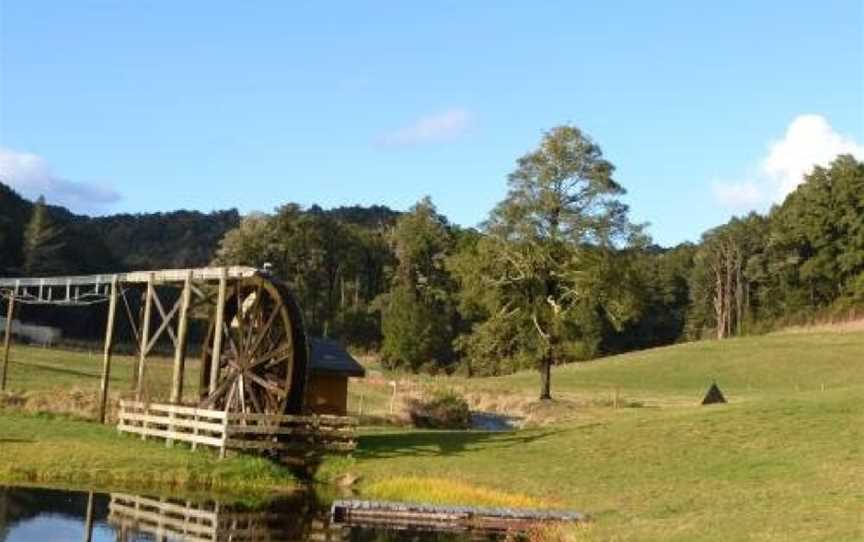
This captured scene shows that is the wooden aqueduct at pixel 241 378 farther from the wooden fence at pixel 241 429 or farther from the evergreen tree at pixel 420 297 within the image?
the evergreen tree at pixel 420 297

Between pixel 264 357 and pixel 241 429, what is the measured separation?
4.60 m

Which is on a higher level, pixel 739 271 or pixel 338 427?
pixel 739 271

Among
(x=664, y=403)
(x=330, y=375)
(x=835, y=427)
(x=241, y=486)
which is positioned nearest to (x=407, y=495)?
(x=241, y=486)

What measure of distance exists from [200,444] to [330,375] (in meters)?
6.68

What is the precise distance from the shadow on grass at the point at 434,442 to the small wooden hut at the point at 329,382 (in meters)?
1.71

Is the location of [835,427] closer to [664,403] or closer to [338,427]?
[338,427]

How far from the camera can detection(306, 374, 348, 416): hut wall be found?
37.9 meters

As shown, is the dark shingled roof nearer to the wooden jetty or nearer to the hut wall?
the hut wall

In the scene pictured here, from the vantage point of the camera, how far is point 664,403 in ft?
185

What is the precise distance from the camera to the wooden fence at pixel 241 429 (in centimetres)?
3086

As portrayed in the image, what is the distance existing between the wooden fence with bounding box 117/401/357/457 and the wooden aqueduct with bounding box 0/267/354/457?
3 centimetres

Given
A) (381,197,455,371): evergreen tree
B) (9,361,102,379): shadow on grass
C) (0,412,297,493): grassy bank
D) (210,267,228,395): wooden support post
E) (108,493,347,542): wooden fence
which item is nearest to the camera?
(108,493,347,542): wooden fence

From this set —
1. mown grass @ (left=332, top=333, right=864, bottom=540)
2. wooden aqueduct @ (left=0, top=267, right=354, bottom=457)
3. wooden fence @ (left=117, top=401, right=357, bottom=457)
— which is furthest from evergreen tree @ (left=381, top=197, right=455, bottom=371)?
wooden fence @ (left=117, top=401, right=357, bottom=457)

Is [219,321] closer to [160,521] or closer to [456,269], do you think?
[160,521]
